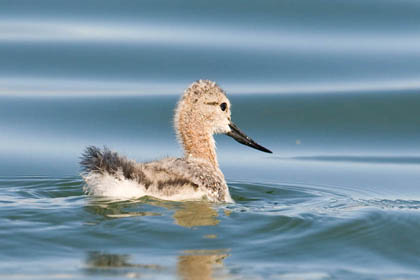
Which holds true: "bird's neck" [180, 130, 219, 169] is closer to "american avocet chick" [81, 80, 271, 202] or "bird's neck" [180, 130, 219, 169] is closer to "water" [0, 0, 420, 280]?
"american avocet chick" [81, 80, 271, 202]

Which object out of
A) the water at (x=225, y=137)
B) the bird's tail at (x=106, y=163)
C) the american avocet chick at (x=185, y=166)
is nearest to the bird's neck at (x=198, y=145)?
the american avocet chick at (x=185, y=166)

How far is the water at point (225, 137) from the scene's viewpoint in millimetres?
5906

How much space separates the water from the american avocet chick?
14 centimetres

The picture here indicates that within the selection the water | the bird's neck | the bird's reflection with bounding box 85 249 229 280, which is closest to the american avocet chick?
the bird's neck

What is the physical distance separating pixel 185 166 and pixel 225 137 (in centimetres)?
315

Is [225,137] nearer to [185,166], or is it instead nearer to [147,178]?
[185,166]

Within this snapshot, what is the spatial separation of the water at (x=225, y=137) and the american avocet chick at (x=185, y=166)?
0.14 meters

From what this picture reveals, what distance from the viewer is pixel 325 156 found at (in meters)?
9.92

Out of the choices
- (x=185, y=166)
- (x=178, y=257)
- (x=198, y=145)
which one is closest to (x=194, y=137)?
(x=198, y=145)

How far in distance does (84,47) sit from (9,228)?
5941 mm

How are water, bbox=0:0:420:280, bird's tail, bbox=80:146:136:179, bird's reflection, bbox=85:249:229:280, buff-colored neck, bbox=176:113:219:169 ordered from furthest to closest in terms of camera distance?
buff-colored neck, bbox=176:113:219:169, bird's tail, bbox=80:146:136:179, water, bbox=0:0:420:280, bird's reflection, bbox=85:249:229:280

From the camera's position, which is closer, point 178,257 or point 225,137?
point 178,257

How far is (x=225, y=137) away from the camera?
10703 mm

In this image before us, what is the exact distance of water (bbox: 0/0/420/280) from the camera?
5.91 m
